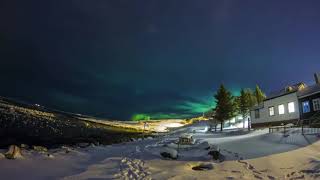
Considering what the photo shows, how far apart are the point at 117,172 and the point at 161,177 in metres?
2.33

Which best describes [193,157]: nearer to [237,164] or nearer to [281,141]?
[237,164]

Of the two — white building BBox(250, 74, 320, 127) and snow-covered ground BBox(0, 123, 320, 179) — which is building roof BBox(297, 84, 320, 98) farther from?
snow-covered ground BBox(0, 123, 320, 179)

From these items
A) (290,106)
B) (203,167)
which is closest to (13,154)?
(203,167)

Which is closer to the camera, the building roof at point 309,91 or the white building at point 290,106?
the building roof at point 309,91

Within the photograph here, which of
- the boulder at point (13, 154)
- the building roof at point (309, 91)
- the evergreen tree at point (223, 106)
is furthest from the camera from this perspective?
the evergreen tree at point (223, 106)

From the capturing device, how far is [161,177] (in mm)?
13367

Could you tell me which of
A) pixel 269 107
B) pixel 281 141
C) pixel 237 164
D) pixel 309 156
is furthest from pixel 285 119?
pixel 237 164

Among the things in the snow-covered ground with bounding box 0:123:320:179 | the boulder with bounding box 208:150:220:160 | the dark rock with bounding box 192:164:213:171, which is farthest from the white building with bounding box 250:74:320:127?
the dark rock with bounding box 192:164:213:171

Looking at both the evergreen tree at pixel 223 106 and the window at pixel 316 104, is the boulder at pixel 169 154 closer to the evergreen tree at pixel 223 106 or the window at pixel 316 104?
the window at pixel 316 104

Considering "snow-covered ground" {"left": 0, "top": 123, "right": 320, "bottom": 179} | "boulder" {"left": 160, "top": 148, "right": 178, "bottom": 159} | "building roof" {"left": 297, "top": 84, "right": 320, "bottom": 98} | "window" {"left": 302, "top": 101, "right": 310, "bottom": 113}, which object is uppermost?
"building roof" {"left": 297, "top": 84, "right": 320, "bottom": 98}

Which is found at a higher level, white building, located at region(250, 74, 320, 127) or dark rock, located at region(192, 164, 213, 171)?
white building, located at region(250, 74, 320, 127)

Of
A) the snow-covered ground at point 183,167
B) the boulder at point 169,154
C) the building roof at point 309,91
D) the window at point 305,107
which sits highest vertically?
the building roof at point 309,91

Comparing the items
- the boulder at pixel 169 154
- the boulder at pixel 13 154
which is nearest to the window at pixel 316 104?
the boulder at pixel 169 154

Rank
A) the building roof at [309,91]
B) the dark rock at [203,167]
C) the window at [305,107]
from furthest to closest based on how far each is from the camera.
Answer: the window at [305,107] → the building roof at [309,91] → the dark rock at [203,167]
